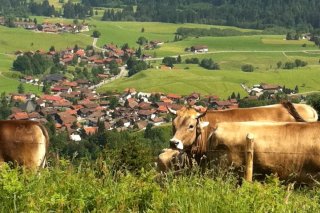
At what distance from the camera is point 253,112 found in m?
11.3

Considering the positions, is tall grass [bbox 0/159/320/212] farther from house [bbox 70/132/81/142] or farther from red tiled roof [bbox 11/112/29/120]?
red tiled roof [bbox 11/112/29/120]

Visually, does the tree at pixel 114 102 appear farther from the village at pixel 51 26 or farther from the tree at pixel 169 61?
the village at pixel 51 26

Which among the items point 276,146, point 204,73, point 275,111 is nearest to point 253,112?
point 275,111

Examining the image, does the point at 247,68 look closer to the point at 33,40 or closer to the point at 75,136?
the point at 33,40

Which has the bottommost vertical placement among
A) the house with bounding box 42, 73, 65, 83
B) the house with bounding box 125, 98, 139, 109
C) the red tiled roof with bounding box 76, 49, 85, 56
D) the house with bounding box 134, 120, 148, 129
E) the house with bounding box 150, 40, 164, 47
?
the house with bounding box 134, 120, 148, 129

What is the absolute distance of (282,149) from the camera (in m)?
8.30

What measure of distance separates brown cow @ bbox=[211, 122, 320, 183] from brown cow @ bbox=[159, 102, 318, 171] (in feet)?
3.95

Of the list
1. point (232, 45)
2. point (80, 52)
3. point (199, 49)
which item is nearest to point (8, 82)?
point (80, 52)

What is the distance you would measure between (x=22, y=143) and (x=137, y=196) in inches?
173

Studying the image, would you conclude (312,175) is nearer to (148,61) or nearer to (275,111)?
(275,111)

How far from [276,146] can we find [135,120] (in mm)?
71983

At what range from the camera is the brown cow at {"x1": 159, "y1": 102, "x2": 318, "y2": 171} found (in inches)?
392

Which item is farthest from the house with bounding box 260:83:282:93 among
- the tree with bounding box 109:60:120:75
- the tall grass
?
the tall grass

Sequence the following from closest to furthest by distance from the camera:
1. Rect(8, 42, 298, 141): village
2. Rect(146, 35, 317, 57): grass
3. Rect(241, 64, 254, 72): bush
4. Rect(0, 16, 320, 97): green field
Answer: Rect(8, 42, 298, 141): village, Rect(0, 16, 320, 97): green field, Rect(241, 64, 254, 72): bush, Rect(146, 35, 317, 57): grass
